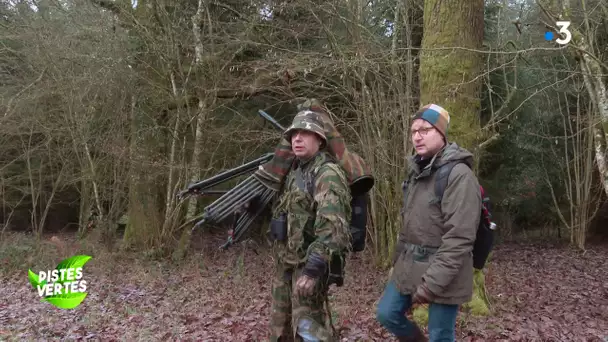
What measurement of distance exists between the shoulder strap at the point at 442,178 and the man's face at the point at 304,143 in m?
0.90

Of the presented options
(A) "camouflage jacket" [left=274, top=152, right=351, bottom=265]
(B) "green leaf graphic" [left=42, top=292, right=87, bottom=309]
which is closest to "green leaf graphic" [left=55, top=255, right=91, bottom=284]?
(B) "green leaf graphic" [left=42, top=292, right=87, bottom=309]

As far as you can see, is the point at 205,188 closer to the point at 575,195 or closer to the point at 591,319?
the point at 591,319

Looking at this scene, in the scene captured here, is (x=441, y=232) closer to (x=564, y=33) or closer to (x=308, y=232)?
(x=308, y=232)

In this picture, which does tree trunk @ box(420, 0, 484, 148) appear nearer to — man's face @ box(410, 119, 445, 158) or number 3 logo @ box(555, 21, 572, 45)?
number 3 logo @ box(555, 21, 572, 45)

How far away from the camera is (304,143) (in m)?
3.47

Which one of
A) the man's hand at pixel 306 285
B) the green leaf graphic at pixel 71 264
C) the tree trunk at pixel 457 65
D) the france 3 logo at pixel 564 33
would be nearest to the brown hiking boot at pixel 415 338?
the man's hand at pixel 306 285

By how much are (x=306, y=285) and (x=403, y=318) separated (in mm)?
745

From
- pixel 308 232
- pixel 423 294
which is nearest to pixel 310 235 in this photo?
pixel 308 232

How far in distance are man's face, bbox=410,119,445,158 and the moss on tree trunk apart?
236cm

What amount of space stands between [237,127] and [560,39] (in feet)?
22.0

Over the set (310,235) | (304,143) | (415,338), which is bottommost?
(415,338)

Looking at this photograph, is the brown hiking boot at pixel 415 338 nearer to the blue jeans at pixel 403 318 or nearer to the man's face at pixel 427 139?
the blue jeans at pixel 403 318

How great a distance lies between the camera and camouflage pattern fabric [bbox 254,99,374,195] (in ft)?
11.8

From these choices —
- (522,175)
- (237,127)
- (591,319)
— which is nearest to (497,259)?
(522,175)
